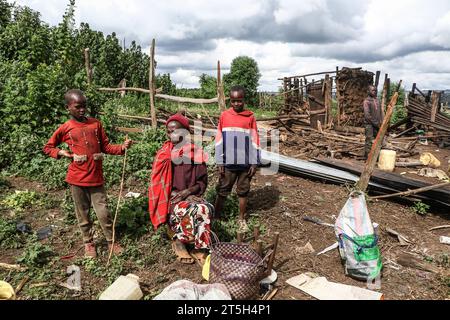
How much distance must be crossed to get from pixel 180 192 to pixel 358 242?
1.97 m

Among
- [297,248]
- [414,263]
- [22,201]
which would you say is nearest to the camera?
[414,263]

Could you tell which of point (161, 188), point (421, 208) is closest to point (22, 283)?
point (161, 188)

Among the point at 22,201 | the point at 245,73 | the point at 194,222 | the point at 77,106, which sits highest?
the point at 245,73

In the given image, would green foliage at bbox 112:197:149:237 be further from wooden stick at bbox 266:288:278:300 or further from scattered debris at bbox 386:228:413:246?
scattered debris at bbox 386:228:413:246

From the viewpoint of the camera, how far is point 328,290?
11.1 ft

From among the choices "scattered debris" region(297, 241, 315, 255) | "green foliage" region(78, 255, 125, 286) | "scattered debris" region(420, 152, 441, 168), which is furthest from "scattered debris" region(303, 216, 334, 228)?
"scattered debris" region(420, 152, 441, 168)

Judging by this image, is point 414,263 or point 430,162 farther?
point 430,162

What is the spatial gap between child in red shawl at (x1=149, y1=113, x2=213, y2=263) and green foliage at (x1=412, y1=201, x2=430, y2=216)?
3636 millimetres

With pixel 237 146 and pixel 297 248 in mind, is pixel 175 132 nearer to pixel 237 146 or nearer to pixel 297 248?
pixel 237 146

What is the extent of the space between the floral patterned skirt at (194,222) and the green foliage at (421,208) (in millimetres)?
3647

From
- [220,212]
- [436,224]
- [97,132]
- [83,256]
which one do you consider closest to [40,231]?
[83,256]

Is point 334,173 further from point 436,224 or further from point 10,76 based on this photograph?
point 10,76

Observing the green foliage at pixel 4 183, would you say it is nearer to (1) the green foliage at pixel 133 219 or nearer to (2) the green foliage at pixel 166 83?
(1) the green foliage at pixel 133 219

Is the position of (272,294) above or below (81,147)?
below
